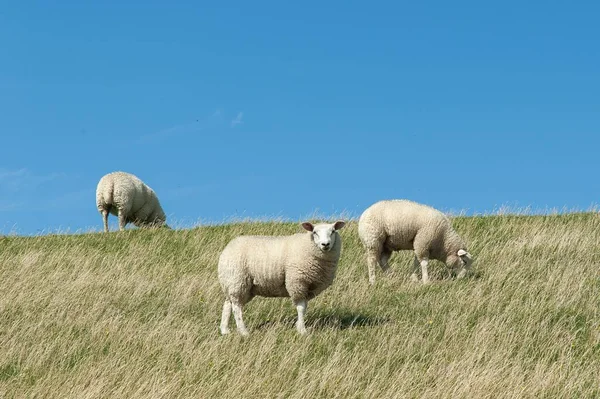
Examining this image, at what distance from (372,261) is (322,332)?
454 cm

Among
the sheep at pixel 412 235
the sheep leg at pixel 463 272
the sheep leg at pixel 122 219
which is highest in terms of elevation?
the sheep leg at pixel 122 219

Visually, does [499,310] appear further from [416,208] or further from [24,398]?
[24,398]

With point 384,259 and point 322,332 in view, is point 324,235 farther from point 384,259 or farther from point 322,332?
point 384,259

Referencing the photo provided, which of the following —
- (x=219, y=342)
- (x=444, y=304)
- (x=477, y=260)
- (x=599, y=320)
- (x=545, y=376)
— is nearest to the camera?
(x=545, y=376)

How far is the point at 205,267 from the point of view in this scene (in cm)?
1758

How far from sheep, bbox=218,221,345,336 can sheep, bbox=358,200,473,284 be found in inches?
165

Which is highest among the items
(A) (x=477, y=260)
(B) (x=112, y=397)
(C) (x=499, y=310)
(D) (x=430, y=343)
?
(A) (x=477, y=260)

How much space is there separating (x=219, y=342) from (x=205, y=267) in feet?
22.9

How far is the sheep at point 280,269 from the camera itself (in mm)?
10891

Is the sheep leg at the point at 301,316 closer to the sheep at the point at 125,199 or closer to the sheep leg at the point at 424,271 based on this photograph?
the sheep leg at the point at 424,271

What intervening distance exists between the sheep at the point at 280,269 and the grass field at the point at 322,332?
1.88 ft

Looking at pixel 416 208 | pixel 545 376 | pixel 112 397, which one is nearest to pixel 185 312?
pixel 112 397

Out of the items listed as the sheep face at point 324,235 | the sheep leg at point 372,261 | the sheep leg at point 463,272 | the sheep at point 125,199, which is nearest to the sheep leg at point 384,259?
the sheep leg at point 372,261

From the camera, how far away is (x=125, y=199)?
24859 mm
